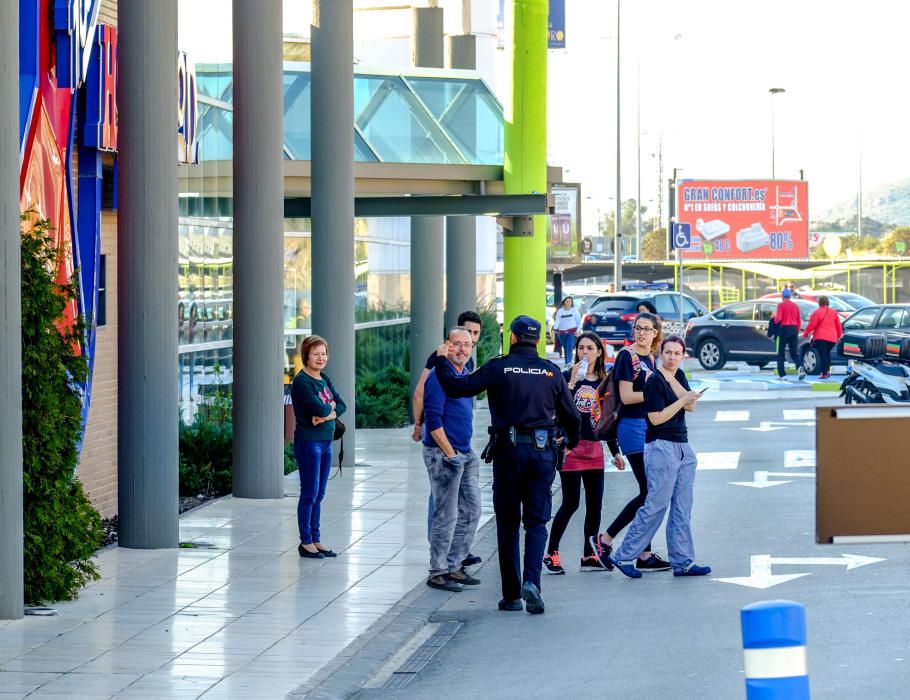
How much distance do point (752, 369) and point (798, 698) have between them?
33.4 m

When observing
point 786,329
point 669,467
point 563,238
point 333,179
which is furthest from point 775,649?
point 563,238

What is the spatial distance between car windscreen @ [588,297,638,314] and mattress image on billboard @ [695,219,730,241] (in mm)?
23783

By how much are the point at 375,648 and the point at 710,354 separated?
27.9m

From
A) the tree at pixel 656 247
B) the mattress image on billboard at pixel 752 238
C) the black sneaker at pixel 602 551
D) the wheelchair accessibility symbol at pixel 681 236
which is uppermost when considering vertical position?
the tree at pixel 656 247

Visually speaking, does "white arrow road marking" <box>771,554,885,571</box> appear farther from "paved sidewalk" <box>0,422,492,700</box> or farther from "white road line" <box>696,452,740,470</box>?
"white road line" <box>696,452,740,470</box>

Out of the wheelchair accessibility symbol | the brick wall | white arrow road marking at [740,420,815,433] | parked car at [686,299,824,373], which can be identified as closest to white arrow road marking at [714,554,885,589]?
the brick wall

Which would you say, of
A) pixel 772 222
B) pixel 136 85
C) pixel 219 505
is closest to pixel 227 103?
pixel 219 505

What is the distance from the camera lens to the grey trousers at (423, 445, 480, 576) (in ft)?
34.5

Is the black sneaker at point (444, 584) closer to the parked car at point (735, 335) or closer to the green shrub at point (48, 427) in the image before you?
the green shrub at point (48, 427)

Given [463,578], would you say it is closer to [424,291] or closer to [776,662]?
[776,662]

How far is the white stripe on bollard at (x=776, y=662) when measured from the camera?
421 centimetres

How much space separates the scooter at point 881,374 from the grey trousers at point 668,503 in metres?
10.9

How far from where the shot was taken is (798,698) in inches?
168

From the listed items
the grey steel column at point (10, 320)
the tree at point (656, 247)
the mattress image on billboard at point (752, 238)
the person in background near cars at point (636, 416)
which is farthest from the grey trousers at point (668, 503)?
the tree at point (656, 247)
